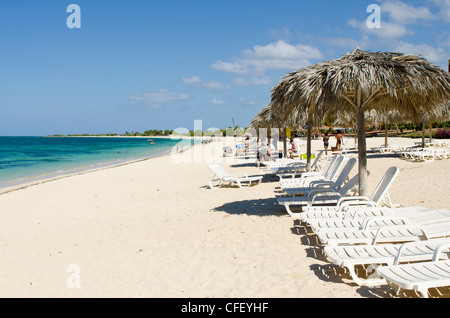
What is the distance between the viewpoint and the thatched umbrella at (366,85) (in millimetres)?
5082

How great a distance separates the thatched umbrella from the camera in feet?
16.7

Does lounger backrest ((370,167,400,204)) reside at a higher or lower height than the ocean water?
higher

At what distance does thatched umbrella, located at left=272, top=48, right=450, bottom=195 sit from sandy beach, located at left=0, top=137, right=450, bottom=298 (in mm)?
1856

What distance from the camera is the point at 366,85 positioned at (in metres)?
4.98

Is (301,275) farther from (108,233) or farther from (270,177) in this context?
(270,177)

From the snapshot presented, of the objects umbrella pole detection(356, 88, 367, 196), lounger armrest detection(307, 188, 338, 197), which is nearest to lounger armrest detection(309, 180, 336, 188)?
lounger armrest detection(307, 188, 338, 197)

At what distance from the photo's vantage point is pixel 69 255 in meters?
5.09

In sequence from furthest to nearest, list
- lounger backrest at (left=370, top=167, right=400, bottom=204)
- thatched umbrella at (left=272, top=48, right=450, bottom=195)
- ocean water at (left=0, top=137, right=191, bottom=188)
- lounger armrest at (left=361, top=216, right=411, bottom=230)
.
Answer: ocean water at (left=0, top=137, right=191, bottom=188), lounger backrest at (left=370, top=167, right=400, bottom=204), thatched umbrella at (left=272, top=48, right=450, bottom=195), lounger armrest at (left=361, top=216, right=411, bottom=230)

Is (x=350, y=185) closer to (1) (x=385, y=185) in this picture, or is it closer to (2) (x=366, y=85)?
(1) (x=385, y=185)

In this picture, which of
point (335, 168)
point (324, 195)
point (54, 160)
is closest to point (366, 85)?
point (324, 195)

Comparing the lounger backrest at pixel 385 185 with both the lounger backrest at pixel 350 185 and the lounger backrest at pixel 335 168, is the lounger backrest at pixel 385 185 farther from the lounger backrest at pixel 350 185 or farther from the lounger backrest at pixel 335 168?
the lounger backrest at pixel 335 168

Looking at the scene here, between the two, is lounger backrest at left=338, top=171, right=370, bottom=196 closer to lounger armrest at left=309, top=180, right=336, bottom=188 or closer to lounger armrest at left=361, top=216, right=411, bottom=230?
lounger armrest at left=309, top=180, right=336, bottom=188

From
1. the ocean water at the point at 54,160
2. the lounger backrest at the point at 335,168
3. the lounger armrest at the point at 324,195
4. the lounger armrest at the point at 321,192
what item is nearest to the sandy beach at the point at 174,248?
the lounger armrest at the point at 324,195
